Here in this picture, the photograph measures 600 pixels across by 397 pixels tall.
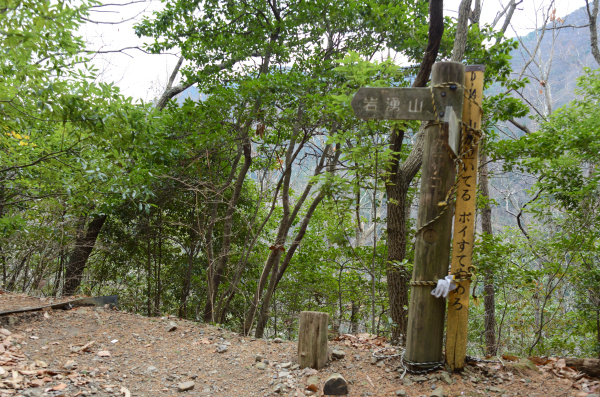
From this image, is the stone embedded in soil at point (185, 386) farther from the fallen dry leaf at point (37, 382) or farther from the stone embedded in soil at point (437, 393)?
the stone embedded in soil at point (437, 393)

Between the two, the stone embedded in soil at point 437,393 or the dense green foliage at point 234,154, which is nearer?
the stone embedded in soil at point 437,393

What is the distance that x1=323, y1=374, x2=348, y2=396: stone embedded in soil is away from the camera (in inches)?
108

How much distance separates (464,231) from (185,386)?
2.48 m

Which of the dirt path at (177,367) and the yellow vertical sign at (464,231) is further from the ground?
the yellow vertical sign at (464,231)

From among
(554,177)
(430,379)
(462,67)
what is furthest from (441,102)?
(554,177)

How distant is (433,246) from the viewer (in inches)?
110

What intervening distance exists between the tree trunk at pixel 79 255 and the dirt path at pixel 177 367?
3537 mm

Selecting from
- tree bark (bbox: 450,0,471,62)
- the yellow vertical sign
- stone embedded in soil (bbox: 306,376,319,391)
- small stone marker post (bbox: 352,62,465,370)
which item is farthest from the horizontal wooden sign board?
tree bark (bbox: 450,0,471,62)

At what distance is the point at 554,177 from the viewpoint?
5.88m

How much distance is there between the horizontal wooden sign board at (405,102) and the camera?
2.78 metres

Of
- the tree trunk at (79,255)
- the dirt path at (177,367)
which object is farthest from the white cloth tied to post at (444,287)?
the tree trunk at (79,255)

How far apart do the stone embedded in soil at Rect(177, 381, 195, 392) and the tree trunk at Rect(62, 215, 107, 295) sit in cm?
541

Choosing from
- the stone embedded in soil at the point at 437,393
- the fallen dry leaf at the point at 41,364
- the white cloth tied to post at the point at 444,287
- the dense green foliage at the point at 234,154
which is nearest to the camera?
the stone embedded in soil at the point at 437,393

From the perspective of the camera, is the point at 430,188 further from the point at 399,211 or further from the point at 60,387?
the point at 60,387
